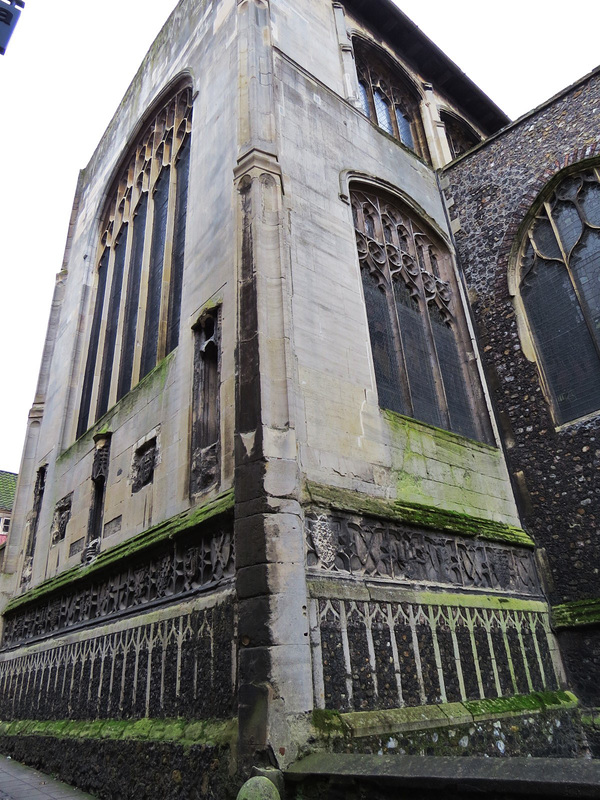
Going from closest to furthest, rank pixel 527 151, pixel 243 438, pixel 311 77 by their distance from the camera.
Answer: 1. pixel 243 438
2. pixel 311 77
3. pixel 527 151

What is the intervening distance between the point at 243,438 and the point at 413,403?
3.36 meters

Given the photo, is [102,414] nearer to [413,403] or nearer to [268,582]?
[413,403]

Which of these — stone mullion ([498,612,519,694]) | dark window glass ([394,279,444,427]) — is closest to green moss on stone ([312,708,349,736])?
stone mullion ([498,612,519,694])

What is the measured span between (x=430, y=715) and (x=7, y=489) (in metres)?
21.9

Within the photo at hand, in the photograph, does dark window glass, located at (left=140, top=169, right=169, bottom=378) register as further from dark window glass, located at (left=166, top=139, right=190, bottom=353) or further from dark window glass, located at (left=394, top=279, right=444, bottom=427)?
dark window glass, located at (left=394, top=279, right=444, bottom=427)

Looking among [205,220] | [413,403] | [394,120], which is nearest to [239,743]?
[413,403]

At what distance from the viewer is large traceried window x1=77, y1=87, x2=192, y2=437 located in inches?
374

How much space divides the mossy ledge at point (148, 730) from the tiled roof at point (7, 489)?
617 inches

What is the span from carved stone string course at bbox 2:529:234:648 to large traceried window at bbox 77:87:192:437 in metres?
3.29

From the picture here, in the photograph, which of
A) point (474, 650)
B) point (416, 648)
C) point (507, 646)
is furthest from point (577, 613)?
point (416, 648)

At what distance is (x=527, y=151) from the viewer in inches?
395

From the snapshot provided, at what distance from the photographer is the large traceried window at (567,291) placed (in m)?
8.27

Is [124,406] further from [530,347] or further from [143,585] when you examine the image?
[530,347]

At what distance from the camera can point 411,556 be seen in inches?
243
